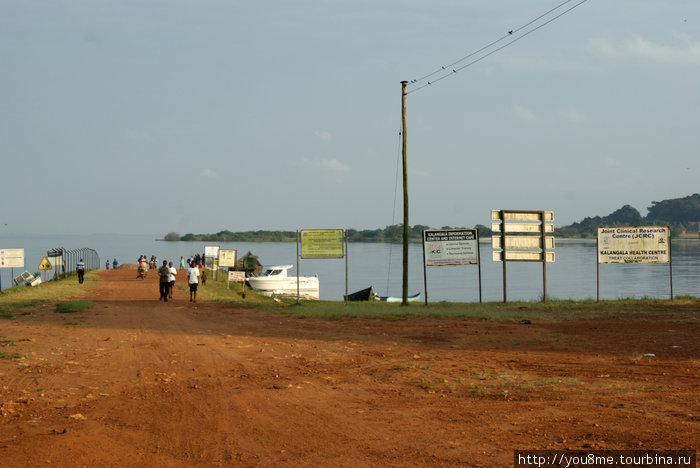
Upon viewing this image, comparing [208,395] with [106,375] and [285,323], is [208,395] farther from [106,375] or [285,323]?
[285,323]

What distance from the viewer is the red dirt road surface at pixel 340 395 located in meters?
6.44

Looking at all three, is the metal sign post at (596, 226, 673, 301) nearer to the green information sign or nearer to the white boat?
the green information sign

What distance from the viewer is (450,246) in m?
24.3

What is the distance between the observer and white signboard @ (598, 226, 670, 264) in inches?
950

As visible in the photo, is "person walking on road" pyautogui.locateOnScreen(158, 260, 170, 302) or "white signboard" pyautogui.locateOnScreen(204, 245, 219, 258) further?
"white signboard" pyautogui.locateOnScreen(204, 245, 219, 258)

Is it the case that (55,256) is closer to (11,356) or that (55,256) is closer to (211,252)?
(211,252)

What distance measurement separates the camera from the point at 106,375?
34.3ft

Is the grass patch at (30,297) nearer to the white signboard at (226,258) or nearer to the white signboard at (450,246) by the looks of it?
the white signboard at (226,258)

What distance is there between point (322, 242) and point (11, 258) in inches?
762

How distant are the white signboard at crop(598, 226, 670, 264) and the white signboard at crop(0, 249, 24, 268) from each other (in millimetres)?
28390

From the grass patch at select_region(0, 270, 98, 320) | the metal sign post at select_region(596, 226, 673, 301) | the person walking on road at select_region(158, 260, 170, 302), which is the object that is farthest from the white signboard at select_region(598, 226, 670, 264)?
the grass patch at select_region(0, 270, 98, 320)

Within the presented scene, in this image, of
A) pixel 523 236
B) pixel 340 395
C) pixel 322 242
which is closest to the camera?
pixel 340 395

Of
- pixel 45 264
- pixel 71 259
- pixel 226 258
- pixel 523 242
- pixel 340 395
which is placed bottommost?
pixel 340 395

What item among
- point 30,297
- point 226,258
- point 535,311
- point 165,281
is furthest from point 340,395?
point 226,258
